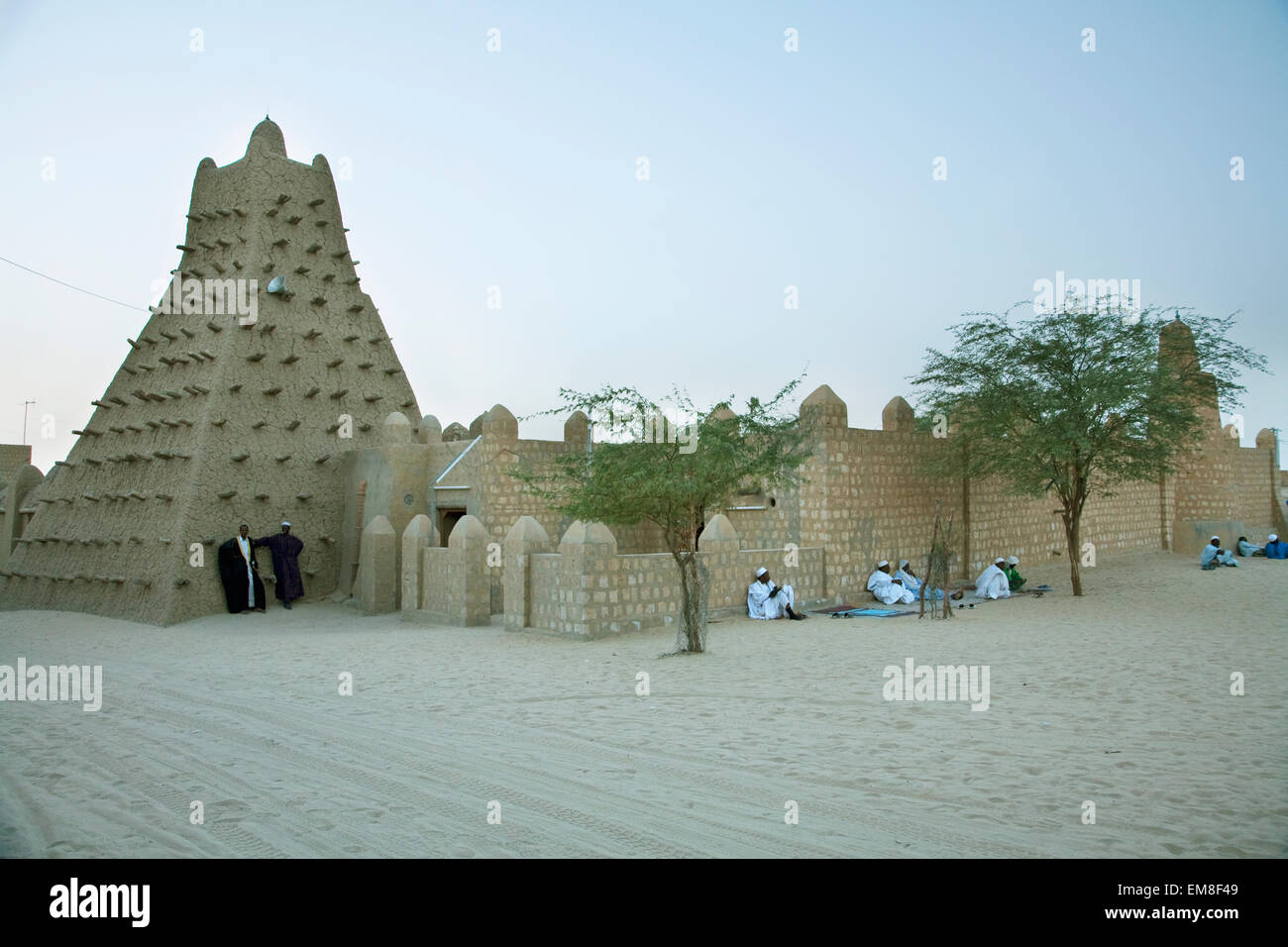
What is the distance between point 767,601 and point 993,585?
5.56 metres

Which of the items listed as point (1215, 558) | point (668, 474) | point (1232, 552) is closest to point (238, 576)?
point (668, 474)

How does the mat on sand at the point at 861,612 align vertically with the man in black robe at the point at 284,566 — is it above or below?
below

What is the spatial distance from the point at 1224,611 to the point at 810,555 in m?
6.82

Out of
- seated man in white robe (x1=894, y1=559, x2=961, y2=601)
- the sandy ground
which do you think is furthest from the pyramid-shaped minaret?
seated man in white robe (x1=894, y1=559, x2=961, y2=601)

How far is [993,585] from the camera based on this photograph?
18234mm

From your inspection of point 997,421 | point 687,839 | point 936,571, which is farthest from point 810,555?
point 687,839

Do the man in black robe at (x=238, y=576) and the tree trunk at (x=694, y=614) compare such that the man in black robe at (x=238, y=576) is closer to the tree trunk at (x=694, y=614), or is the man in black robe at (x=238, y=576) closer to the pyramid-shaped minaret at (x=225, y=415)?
the pyramid-shaped minaret at (x=225, y=415)

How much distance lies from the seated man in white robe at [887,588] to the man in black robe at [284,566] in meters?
12.2

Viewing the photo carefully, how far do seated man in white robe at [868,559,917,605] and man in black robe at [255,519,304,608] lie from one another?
39.9 feet

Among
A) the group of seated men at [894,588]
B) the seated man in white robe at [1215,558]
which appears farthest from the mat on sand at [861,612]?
the seated man in white robe at [1215,558]

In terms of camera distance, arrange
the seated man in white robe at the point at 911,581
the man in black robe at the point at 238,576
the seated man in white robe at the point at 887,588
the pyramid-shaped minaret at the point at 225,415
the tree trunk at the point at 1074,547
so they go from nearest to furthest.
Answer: the seated man in white robe at the point at 887,588 → the seated man in white robe at the point at 911,581 → the tree trunk at the point at 1074,547 → the man in black robe at the point at 238,576 → the pyramid-shaped minaret at the point at 225,415

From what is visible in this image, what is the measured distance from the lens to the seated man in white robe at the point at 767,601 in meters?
15.6
